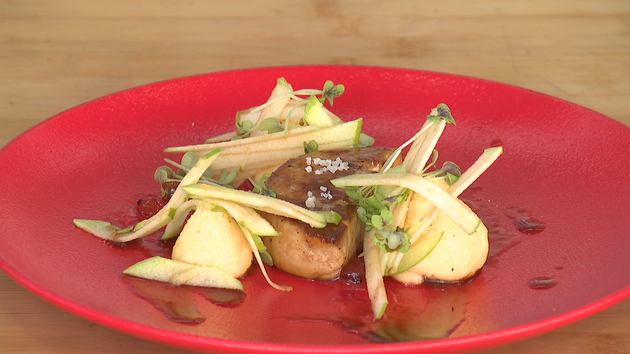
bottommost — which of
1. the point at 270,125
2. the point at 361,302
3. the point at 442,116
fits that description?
the point at 361,302

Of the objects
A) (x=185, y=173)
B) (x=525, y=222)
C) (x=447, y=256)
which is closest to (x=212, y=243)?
(x=185, y=173)

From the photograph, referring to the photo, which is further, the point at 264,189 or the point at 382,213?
the point at 264,189

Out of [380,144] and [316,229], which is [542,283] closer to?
[316,229]

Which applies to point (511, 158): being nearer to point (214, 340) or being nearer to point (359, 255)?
point (359, 255)

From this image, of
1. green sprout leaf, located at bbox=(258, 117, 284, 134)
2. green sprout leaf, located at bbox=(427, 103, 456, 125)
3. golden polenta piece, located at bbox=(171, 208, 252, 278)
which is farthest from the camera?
green sprout leaf, located at bbox=(258, 117, 284, 134)

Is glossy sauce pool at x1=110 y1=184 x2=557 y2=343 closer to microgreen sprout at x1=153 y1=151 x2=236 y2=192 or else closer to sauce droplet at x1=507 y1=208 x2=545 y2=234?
sauce droplet at x1=507 y1=208 x2=545 y2=234

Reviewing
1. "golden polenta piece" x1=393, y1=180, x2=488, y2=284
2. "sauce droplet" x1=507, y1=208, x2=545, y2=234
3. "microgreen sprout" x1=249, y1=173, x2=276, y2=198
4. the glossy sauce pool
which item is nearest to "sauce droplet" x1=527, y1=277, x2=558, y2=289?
the glossy sauce pool

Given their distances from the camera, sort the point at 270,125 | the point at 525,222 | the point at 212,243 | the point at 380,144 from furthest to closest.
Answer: the point at 380,144 → the point at 270,125 → the point at 525,222 → the point at 212,243
